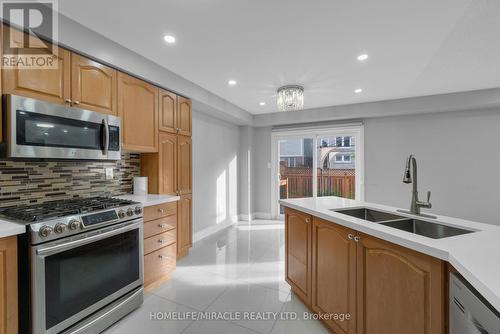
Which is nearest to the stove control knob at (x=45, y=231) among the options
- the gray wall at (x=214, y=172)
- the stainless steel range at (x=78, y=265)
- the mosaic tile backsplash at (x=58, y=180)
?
the stainless steel range at (x=78, y=265)

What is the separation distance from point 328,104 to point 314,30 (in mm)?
2503

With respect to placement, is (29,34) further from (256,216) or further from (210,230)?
(256,216)

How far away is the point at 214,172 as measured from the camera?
167 inches

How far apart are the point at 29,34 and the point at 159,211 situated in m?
1.73

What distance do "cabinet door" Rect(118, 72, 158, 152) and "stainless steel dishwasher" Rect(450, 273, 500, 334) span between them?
8.39ft

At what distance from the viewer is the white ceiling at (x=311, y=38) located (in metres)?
1.60

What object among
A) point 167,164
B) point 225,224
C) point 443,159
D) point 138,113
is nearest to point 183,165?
point 167,164

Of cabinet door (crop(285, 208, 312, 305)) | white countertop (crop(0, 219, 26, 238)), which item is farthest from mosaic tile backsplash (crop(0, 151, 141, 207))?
cabinet door (crop(285, 208, 312, 305))

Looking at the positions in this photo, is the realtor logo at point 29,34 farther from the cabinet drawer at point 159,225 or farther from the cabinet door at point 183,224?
the cabinet door at point 183,224

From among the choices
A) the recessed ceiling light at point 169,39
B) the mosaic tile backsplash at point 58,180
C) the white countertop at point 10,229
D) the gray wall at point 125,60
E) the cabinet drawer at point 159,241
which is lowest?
the cabinet drawer at point 159,241

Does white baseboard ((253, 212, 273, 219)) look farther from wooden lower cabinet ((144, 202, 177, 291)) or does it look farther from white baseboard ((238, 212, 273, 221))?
wooden lower cabinet ((144, 202, 177, 291))

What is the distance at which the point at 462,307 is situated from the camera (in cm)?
84

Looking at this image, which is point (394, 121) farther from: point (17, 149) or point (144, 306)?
point (17, 149)

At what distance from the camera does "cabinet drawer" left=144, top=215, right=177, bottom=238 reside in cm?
219
